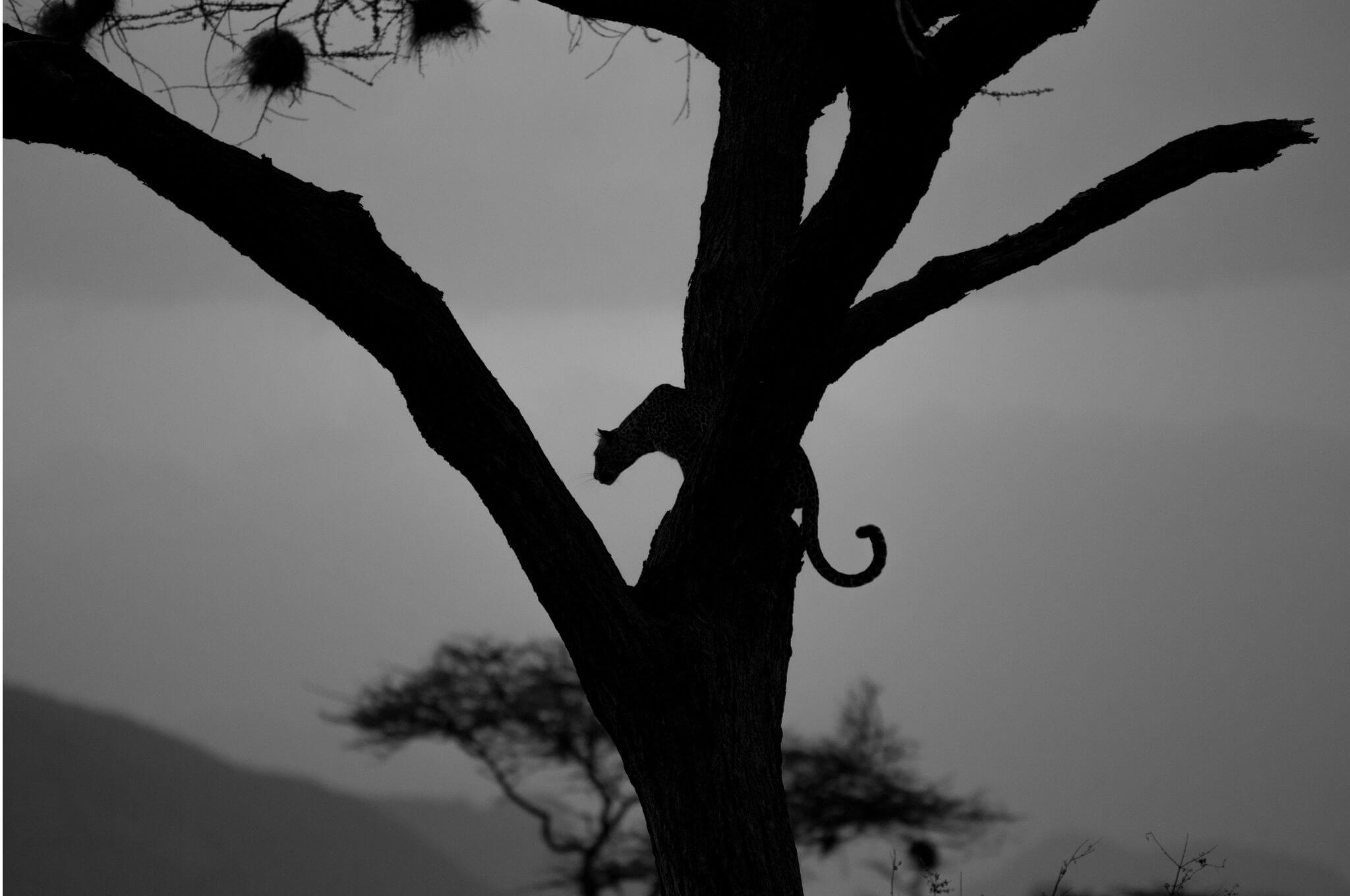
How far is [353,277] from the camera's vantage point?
6.44 feet

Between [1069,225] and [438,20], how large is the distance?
1.78 meters

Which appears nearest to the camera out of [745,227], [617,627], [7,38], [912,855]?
[7,38]

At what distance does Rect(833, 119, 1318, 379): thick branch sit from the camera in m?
2.14

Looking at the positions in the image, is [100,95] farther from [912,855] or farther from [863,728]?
[863,728]

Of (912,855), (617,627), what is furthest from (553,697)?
(617,627)

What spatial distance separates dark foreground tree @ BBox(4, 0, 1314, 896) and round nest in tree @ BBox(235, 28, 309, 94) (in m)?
1.21

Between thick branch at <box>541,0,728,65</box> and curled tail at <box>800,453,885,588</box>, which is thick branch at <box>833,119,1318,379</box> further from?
thick branch at <box>541,0,728,65</box>

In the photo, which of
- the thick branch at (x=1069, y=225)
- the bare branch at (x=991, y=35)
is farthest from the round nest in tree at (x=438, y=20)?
the bare branch at (x=991, y=35)

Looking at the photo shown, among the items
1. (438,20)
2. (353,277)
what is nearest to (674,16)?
(438,20)

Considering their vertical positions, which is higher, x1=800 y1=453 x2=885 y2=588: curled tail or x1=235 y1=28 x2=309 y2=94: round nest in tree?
x1=235 y1=28 x2=309 y2=94: round nest in tree

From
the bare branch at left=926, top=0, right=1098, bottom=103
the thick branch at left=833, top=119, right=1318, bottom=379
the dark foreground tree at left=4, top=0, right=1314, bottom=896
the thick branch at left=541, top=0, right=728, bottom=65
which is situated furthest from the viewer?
the thick branch at left=541, top=0, right=728, bottom=65

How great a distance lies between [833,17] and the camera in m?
1.46

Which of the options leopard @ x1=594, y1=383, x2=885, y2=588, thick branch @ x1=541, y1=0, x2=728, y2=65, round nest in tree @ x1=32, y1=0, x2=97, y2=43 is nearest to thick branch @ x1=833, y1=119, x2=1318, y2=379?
leopard @ x1=594, y1=383, x2=885, y2=588

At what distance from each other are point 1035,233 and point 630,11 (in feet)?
4.41
